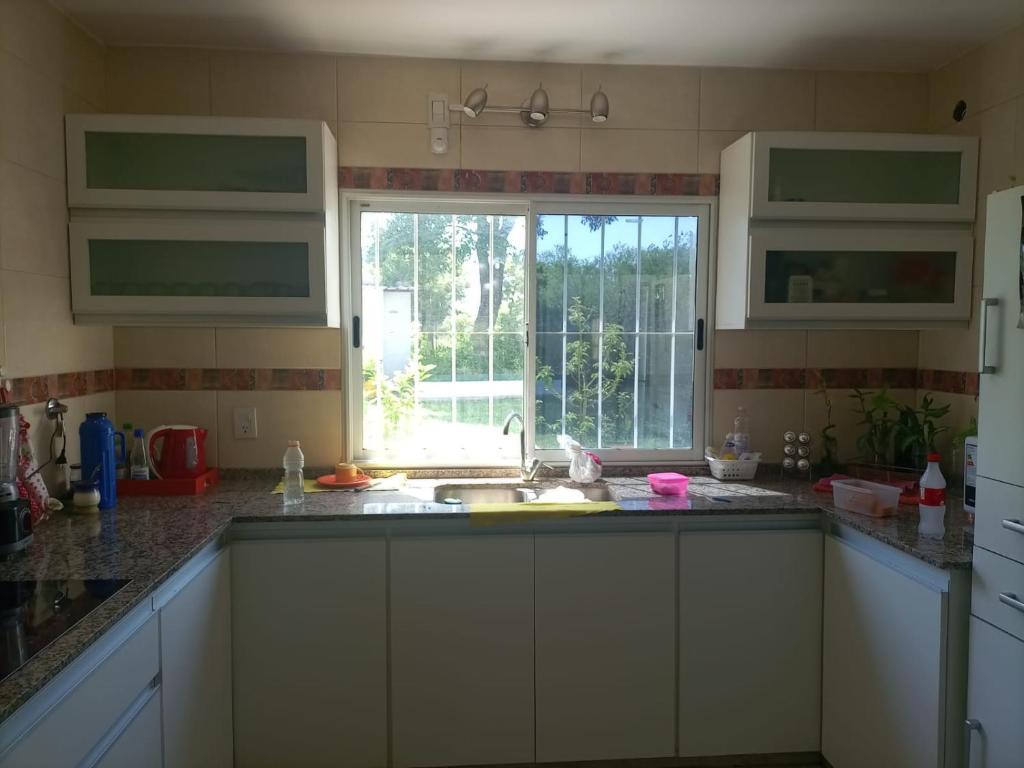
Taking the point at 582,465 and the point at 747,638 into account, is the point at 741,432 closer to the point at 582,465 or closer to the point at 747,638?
the point at 582,465

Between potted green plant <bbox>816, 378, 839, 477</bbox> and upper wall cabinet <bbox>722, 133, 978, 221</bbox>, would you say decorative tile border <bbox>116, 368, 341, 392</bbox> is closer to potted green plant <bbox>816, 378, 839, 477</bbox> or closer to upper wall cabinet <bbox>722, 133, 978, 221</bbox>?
upper wall cabinet <bbox>722, 133, 978, 221</bbox>

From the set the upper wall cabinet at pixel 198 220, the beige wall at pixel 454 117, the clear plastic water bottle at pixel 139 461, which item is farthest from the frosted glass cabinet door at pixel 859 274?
the clear plastic water bottle at pixel 139 461

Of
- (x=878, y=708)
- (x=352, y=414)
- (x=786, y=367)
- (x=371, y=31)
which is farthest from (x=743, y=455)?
(x=371, y=31)

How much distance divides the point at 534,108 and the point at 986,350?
165 centimetres

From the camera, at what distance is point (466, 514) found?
212 centimetres

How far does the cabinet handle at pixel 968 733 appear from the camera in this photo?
64.7 inches

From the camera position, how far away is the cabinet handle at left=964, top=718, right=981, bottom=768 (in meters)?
1.64

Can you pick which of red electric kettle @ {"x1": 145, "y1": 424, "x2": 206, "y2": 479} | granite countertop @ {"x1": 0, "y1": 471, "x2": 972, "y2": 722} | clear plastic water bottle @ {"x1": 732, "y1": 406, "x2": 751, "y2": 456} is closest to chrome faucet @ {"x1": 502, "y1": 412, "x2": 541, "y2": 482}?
granite countertop @ {"x1": 0, "y1": 471, "x2": 972, "y2": 722}

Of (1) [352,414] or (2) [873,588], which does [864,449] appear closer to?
(2) [873,588]

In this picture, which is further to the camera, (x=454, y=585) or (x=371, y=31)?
(x=371, y=31)

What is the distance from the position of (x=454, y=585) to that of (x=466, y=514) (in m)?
0.23

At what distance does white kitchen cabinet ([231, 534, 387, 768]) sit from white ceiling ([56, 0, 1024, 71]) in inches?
67.3

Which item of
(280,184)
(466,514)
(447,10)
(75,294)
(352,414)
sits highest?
(447,10)

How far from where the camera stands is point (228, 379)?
2.62m
